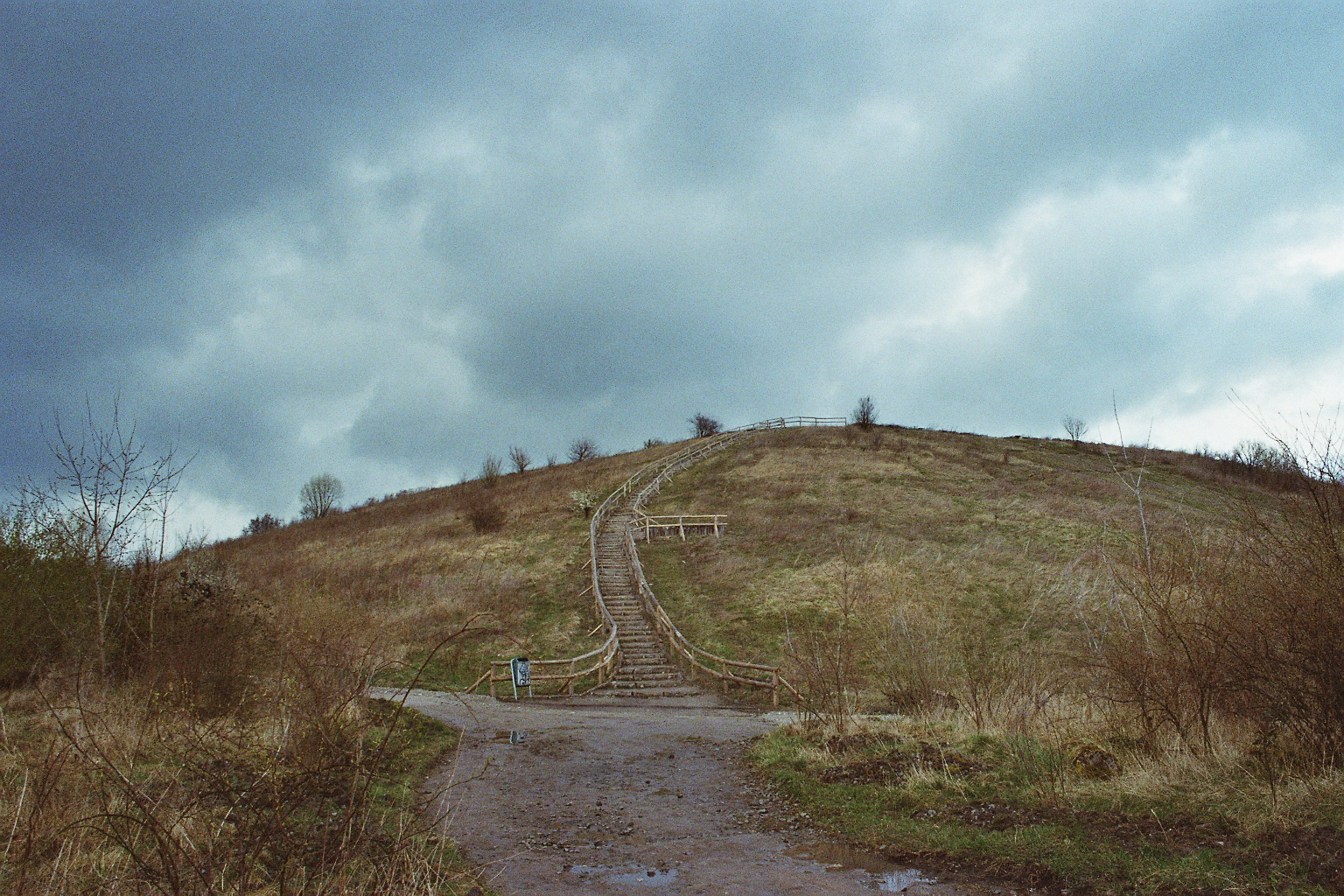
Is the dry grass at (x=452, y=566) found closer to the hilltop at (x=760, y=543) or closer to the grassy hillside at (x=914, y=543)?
the hilltop at (x=760, y=543)

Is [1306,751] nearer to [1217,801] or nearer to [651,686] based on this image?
[1217,801]

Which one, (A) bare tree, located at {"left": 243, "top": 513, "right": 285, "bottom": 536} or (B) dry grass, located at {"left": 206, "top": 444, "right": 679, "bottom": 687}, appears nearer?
(B) dry grass, located at {"left": 206, "top": 444, "right": 679, "bottom": 687}

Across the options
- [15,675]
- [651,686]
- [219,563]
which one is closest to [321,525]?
[219,563]

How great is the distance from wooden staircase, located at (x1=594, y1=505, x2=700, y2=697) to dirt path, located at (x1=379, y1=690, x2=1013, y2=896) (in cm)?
637

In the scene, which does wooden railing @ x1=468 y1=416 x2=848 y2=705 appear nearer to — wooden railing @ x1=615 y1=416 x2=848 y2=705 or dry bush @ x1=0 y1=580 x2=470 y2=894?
wooden railing @ x1=615 y1=416 x2=848 y2=705

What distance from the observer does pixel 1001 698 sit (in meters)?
10.7

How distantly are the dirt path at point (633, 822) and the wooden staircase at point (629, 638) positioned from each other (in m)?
6.37

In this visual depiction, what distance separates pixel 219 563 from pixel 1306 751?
21983 mm

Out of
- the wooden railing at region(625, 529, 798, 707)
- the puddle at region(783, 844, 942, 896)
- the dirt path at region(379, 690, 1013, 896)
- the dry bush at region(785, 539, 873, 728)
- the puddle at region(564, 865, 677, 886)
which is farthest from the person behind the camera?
the wooden railing at region(625, 529, 798, 707)

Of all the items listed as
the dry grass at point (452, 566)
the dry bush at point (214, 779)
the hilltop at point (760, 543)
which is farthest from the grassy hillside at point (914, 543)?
the dry bush at point (214, 779)

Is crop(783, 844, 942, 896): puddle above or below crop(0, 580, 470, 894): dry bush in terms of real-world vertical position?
below

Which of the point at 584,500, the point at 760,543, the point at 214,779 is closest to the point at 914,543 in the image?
the point at 760,543

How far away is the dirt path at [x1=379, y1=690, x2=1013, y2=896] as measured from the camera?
6375 mm

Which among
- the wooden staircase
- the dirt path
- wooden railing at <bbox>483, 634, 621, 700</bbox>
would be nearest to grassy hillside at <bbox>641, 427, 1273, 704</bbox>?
the wooden staircase
